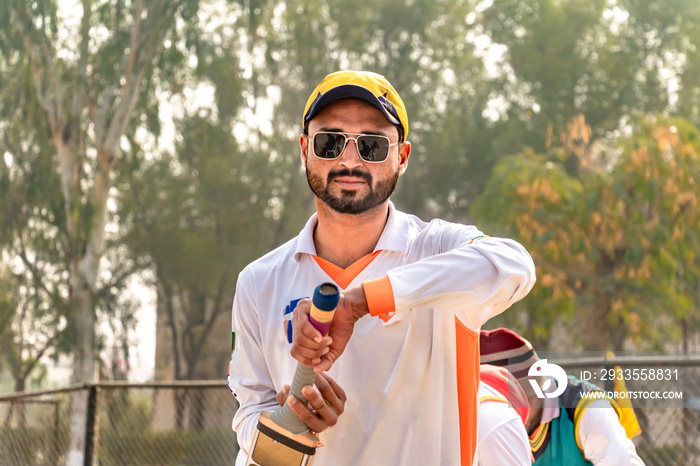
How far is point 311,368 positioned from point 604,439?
2.32m

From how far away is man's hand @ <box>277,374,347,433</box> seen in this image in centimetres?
181

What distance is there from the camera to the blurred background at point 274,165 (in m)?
15.0

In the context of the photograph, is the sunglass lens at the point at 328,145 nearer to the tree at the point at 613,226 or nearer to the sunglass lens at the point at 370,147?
the sunglass lens at the point at 370,147

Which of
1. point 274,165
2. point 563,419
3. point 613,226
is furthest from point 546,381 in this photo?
point 274,165

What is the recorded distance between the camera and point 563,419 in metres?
3.84

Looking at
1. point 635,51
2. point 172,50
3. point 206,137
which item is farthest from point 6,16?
point 635,51

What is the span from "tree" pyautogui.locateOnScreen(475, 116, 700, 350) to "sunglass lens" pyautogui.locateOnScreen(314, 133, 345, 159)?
1184 centimetres

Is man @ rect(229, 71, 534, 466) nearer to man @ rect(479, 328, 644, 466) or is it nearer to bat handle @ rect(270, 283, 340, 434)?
bat handle @ rect(270, 283, 340, 434)

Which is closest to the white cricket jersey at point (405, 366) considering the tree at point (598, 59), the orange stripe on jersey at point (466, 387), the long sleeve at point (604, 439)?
the orange stripe on jersey at point (466, 387)

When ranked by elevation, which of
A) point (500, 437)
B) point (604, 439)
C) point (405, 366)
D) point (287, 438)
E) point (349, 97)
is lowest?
point (604, 439)

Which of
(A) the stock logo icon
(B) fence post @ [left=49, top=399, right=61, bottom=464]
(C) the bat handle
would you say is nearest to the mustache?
(C) the bat handle

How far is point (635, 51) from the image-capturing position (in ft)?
74.9

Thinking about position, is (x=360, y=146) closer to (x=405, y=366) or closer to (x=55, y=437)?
(x=405, y=366)

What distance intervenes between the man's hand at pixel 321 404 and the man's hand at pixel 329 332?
9cm
